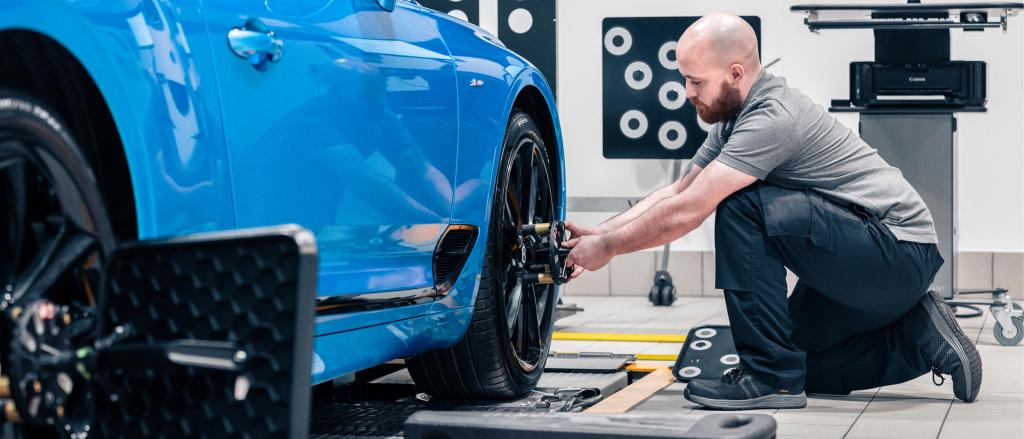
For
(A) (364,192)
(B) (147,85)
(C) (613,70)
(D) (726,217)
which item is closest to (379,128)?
(A) (364,192)

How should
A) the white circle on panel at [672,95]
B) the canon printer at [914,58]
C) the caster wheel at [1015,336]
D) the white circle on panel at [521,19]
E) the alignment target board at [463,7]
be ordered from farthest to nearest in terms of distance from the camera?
the white circle on panel at [672,95] < the alignment target board at [463,7] < the white circle on panel at [521,19] < the canon printer at [914,58] < the caster wheel at [1015,336]

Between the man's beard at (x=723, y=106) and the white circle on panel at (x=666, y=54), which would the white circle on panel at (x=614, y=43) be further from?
the man's beard at (x=723, y=106)

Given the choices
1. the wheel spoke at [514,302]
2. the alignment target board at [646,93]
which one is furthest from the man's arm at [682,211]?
the alignment target board at [646,93]

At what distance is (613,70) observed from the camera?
654 centimetres

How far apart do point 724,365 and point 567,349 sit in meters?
1.03

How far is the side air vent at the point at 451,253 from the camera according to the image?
2.71 meters

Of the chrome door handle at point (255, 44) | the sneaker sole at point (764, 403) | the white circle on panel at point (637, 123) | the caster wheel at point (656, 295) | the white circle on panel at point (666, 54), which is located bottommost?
the caster wheel at point (656, 295)

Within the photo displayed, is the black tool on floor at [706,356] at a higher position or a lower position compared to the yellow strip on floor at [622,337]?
higher

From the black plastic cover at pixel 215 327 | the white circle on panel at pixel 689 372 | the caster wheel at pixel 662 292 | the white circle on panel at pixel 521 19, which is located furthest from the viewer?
the caster wheel at pixel 662 292

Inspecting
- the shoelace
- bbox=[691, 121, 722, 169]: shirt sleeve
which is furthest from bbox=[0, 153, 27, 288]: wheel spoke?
bbox=[691, 121, 722, 169]: shirt sleeve

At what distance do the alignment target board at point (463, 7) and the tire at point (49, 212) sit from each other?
418 cm

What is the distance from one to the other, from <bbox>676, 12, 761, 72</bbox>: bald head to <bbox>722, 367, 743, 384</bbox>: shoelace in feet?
2.46

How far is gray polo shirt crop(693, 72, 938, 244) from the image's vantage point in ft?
10.4

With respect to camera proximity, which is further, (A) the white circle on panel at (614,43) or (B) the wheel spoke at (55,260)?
(A) the white circle on panel at (614,43)
